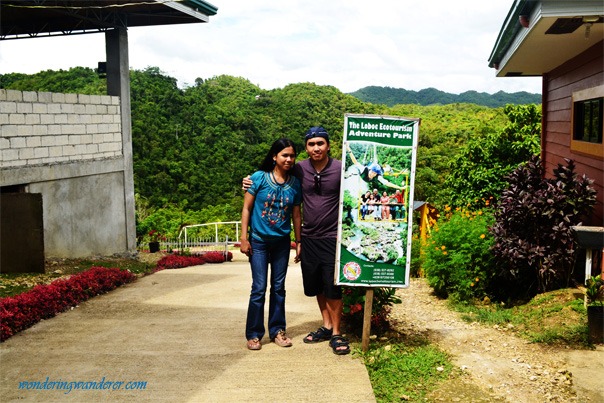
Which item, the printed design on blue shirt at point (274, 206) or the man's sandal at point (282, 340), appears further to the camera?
the man's sandal at point (282, 340)

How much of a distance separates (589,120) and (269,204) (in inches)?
246

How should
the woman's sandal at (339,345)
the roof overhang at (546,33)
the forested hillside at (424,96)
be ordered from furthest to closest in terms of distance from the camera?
the forested hillside at (424,96) < the roof overhang at (546,33) < the woman's sandal at (339,345)

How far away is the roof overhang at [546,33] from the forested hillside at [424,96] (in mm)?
100273

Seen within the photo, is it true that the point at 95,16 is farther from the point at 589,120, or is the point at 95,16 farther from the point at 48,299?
the point at 589,120

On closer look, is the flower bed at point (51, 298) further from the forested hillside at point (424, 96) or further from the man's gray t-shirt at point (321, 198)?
the forested hillside at point (424, 96)

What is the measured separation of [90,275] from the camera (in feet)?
30.5

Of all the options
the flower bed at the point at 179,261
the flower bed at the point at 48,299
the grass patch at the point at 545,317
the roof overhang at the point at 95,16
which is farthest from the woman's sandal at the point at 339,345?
the roof overhang at the point at 95,16

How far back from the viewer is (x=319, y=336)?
6.17m

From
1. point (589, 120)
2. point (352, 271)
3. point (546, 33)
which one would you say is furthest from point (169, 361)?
point (589, 120)

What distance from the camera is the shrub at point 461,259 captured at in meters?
9.23

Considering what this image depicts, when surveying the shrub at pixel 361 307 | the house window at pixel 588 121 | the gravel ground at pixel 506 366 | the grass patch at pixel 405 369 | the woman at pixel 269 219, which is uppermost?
the house window at pixel 588 121

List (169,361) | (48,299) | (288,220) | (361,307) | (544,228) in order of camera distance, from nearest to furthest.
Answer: (169,361), (288,220), (361,307), (48,299), (544,228)

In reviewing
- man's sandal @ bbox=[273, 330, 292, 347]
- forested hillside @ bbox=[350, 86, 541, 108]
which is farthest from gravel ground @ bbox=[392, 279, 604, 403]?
forested hillside @ bbox=[350, 86, 541, 108]

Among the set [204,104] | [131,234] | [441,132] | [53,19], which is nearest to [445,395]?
[131,234]
